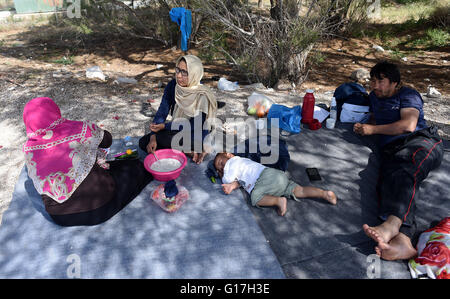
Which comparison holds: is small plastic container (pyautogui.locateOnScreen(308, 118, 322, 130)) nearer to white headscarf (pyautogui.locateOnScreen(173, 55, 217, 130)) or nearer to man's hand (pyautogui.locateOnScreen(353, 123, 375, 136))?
man's hand (pyautogui.locateOnScreen(353, 123, 375, 136))

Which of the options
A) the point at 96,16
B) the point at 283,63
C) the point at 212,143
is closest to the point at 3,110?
the point at 212,143

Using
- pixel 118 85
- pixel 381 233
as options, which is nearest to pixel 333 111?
pixel 381 233

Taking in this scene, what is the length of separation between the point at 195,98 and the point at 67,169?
157 centimetres

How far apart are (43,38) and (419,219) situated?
437 inches

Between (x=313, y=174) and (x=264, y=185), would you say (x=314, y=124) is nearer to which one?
(x=313, y=174)

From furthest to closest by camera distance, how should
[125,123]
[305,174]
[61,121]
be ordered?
[125,123]
[305,174]
[61,121]

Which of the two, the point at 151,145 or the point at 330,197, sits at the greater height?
the point at 151,145

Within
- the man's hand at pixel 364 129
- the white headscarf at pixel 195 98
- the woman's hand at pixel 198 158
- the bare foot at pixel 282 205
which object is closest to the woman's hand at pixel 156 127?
the white headscarf at pixel 195 98

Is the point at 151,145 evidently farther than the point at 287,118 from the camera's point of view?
No

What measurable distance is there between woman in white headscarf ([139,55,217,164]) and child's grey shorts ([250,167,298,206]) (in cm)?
90

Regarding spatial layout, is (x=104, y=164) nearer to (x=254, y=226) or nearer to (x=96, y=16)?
(x=254, y=226)

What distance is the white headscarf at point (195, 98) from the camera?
10.6 feet

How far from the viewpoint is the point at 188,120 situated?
3.44m
